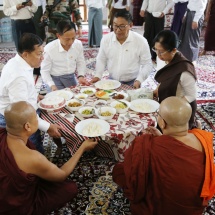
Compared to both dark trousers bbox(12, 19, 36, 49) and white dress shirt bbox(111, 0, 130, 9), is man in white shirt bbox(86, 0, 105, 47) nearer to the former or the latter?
white dress shirt bbox(111, 0, 130, 9)

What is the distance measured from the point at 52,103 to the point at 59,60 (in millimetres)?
881

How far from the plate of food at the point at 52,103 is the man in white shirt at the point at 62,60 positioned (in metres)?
0.53

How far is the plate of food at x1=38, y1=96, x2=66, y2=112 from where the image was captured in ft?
7.12

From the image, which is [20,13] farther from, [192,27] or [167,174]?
[167,174]

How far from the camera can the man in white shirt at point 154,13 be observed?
475cm

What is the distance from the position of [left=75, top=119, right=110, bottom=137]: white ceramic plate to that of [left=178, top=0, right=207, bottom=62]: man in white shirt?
10.0 feet

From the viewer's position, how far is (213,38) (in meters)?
5.26

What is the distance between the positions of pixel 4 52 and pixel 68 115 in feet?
13.5

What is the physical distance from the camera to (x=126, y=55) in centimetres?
288

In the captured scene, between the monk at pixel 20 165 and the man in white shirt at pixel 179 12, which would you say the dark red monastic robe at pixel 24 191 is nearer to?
the monk at pixel 20 165

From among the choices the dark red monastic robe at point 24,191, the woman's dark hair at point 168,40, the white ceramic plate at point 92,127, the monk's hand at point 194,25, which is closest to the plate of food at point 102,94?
the white ceramic plate at point 92,127

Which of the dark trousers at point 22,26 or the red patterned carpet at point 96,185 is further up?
the dark trousers at point 22,26

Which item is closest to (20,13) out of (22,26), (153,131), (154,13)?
(22,26)

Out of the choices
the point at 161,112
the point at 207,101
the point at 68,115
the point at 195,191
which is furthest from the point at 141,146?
the point at 207,101
